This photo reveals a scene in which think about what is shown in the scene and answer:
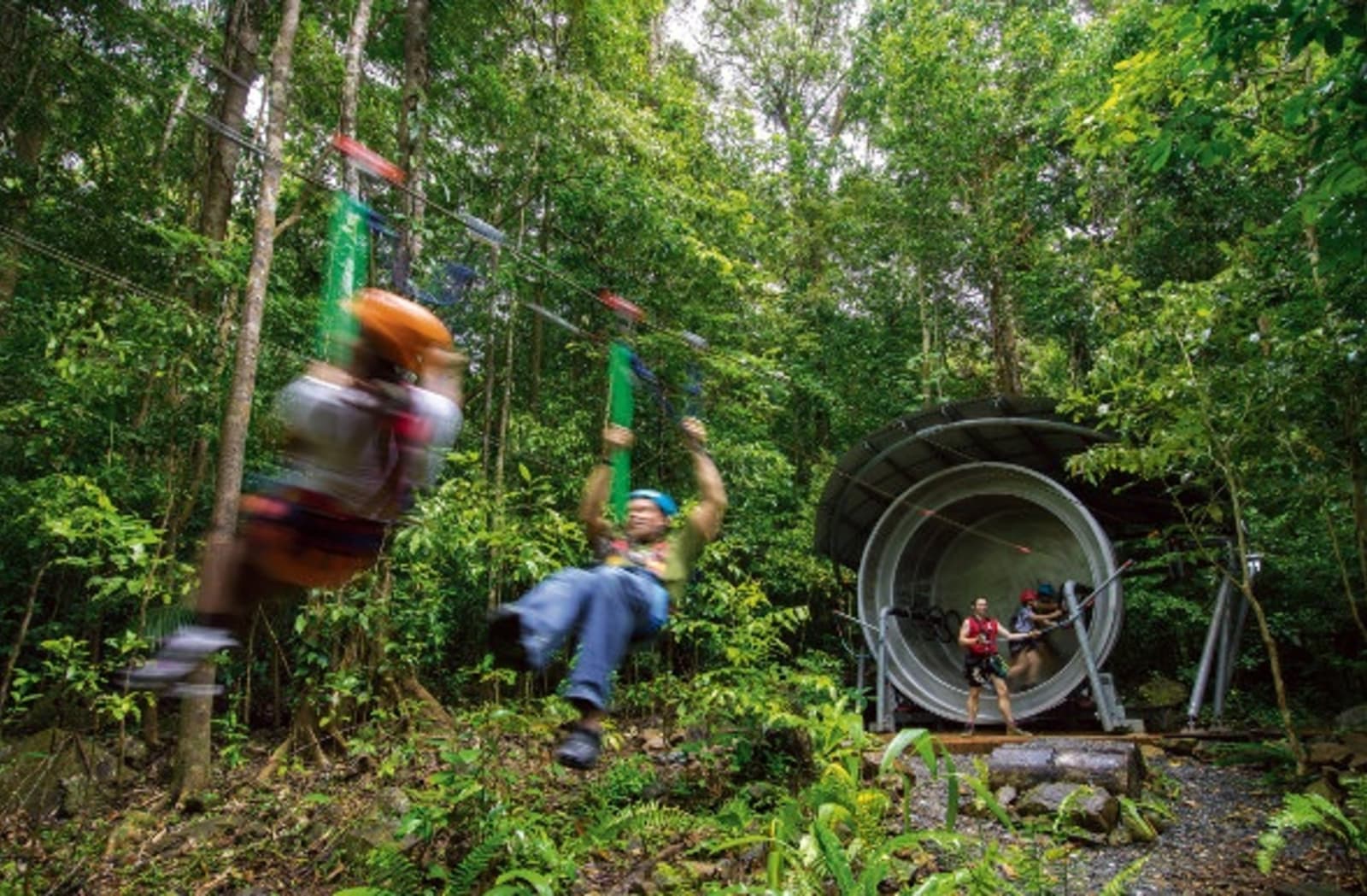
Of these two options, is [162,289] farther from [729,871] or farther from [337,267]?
[729,871]

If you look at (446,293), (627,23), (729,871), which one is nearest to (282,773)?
(729,871)

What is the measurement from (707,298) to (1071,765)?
8.66 metres

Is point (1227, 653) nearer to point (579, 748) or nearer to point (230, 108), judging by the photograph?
point (579, 748)

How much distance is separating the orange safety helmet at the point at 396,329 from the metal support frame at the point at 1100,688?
8.05m

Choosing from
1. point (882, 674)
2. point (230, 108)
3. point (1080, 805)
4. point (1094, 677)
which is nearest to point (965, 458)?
point (882, 674)

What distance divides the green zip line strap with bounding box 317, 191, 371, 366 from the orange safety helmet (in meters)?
0.07

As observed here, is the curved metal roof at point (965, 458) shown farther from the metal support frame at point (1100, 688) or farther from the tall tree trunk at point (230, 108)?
the tall tree trunk at point (230, 108)

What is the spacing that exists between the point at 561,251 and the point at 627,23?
141 inches

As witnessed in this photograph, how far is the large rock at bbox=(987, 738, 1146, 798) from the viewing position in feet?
19.9

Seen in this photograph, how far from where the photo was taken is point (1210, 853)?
5359 millimetres

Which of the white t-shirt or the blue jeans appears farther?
the blue jeans

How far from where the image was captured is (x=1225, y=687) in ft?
29.3

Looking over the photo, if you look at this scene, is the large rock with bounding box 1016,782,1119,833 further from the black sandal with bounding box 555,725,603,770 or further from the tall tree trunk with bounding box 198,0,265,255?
the tall tree trunk with bounding box 198,0,265,255

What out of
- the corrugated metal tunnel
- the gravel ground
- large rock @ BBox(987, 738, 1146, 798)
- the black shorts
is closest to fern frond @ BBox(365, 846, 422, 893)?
the gravel ground
